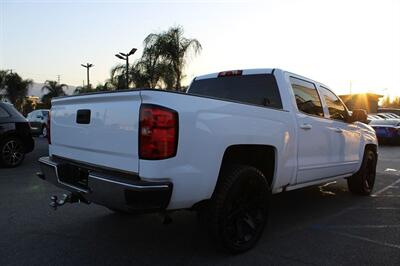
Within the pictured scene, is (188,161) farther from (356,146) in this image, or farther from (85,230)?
(356,146)

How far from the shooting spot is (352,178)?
7.16 meters

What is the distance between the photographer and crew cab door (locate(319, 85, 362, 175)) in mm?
6035

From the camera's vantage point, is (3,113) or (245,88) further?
(3,113)

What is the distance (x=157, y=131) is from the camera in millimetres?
3361

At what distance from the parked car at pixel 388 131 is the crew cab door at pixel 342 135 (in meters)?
13.9

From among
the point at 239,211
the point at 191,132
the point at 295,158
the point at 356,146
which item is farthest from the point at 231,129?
the point at 356,146

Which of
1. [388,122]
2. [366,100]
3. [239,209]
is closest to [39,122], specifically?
[388,122]

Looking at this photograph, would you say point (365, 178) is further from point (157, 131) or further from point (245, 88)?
point (157, 131)

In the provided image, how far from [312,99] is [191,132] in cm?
270

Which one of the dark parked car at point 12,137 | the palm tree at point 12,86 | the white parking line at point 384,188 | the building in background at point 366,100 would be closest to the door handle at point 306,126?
the white parking line at point 384,188

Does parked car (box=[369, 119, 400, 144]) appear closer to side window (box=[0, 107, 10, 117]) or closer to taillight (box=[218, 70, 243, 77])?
taillight (box=[218, 70, 243, 77])

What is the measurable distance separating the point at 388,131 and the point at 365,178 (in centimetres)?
1358

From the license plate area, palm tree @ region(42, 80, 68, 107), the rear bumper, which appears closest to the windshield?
the license plate area

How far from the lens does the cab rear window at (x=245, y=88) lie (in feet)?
17.0
